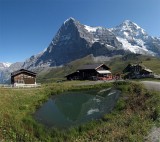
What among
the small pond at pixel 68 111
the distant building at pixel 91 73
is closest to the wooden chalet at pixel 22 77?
the distant building at pixel 91 73

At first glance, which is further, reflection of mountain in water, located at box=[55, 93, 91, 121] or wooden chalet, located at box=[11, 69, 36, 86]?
wooden chalet, located at box=[11, 69, 36, 86]

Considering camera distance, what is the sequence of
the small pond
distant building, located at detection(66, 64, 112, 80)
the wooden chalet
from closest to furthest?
1. the small pond
2. the wooden chalet
3. distant building, located at detection(66, 64, 112, 80)

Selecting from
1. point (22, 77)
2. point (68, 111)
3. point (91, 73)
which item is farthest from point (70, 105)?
point (91, 73)

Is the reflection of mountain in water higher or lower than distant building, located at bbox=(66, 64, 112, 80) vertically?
lower

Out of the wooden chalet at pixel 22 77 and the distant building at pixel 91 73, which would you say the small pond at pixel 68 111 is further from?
the distant building at pixel 91 73

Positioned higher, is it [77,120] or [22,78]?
[22,78]

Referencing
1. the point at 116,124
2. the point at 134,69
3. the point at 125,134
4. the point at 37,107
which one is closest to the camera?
the point at 125,134

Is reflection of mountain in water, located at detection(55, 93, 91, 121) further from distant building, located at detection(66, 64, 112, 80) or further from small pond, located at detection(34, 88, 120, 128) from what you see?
distant building, located at detection(66, 64, 112, 80)

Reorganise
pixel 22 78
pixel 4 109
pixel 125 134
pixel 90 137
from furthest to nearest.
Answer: pixel 22 78
pixel 4 109
pixel 90 137
pixel 125 134

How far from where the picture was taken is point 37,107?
4750 centimetres

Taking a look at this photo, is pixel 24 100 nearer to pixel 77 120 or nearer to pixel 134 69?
pixel 77 120

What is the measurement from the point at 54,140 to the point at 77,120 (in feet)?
35.2

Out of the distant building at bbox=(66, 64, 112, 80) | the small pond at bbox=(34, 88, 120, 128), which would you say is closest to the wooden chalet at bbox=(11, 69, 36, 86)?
the distant building at bbox=(66, 64, 112, 80)

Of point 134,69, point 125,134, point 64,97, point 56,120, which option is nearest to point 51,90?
point 64,97
